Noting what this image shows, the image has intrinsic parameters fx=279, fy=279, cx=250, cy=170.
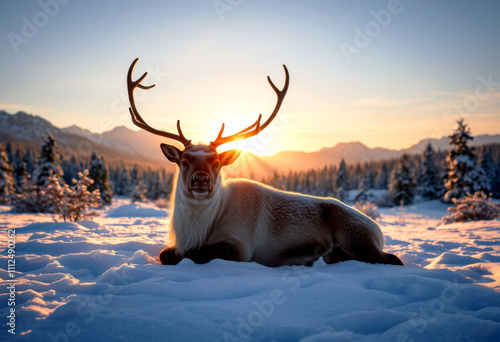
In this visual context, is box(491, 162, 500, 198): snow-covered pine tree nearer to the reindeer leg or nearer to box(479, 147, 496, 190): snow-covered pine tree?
box(479, 147, 496, 190): snow-covered pine tree

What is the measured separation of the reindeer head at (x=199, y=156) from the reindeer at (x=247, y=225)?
0.01 m

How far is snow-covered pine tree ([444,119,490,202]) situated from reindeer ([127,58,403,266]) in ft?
98.7

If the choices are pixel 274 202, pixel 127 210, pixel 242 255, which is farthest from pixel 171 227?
pixel 127 210

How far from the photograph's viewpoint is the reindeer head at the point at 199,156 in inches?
151

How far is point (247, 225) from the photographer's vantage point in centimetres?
430

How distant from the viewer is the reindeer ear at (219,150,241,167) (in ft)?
14.6

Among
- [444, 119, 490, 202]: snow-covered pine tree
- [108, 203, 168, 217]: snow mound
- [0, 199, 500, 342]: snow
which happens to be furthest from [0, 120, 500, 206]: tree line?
[108, 203, 168, 217]: snow mound

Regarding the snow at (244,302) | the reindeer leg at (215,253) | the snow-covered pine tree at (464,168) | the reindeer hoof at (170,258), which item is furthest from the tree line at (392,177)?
the snow at (244,302)

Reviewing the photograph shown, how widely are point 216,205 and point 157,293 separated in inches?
71.0

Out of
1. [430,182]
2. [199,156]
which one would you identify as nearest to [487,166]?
[430,182]

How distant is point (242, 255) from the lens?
3.99 meters

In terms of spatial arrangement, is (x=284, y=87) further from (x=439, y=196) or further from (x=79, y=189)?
(x=439, y=196)

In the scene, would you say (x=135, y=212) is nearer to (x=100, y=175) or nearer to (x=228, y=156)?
(x=228, y=156)

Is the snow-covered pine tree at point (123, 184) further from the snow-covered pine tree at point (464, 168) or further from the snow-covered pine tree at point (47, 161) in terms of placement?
the snow-covered pine tree at point (464, 168)
